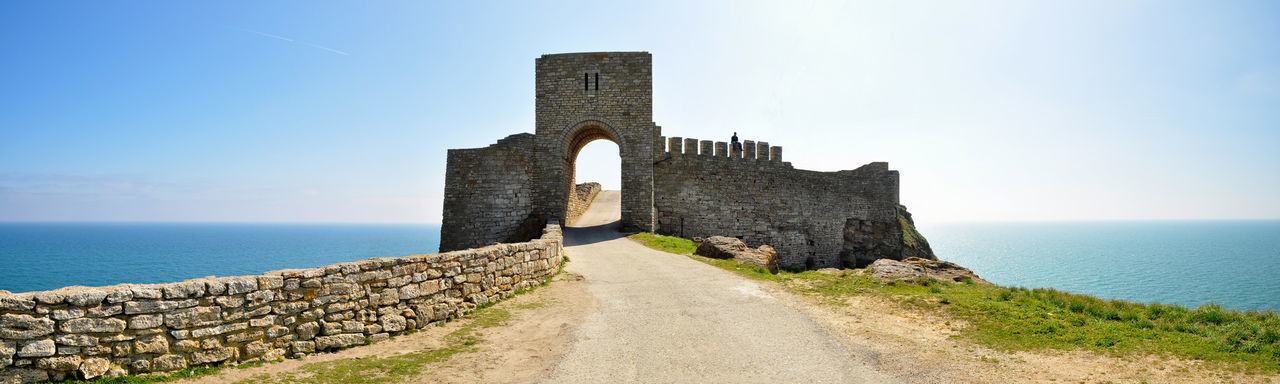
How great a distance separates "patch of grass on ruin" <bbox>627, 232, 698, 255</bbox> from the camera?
65.0 feet

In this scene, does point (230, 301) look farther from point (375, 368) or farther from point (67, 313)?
point (375, 368)

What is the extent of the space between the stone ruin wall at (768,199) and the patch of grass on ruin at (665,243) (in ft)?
Result: 10.1

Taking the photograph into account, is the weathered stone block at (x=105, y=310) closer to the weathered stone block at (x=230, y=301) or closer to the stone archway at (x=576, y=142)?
the weathered stone block at (x=230, y=301)

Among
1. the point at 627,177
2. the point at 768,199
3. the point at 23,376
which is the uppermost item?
the point at 627,177

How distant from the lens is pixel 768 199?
92.1 feet

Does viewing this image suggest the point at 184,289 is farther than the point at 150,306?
Yes

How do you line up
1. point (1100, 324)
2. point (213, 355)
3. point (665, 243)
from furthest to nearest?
point (665, 243)
point (1100, 324)
point (213, 355)

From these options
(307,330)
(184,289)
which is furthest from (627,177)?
(184,289)

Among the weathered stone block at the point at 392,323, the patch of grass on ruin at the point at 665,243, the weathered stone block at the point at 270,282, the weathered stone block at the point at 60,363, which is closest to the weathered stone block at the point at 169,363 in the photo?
the weathered stone block at the point at 60,363

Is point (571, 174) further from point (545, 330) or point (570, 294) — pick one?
point (545, 330)

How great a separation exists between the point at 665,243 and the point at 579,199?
11.1 metres

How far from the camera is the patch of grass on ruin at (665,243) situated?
19797mm

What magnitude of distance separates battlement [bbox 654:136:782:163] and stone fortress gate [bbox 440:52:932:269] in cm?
5

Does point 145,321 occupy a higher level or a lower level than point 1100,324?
higher
